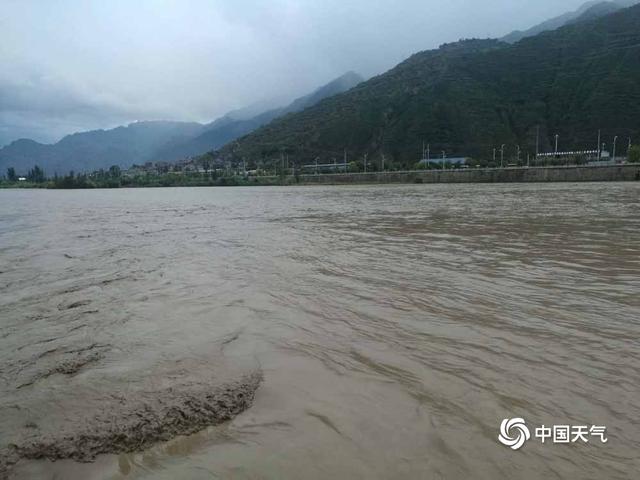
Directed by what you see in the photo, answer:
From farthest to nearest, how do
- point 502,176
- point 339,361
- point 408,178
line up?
point 408,178
point 502,176
point 339,361

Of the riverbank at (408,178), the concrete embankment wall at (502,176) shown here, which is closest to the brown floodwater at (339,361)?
the concrete embankment wall at (502,176)

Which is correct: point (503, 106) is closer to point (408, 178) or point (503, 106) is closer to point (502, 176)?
point (408, 178)

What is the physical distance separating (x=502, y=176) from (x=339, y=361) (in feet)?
313

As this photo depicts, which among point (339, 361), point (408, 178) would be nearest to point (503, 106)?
point (408, 178)

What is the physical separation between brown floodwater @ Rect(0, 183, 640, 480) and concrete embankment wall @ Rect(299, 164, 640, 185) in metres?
78.8

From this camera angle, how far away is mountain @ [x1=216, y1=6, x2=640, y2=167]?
470 ft

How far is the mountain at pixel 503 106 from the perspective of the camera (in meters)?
143

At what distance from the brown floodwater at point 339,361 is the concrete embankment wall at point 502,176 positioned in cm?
7881

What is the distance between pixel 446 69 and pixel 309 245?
202 m

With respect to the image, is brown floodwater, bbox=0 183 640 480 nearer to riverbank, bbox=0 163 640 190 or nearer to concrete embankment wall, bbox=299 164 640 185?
concrete embankment wall, bbox=299 164 640 185

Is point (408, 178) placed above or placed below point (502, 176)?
above

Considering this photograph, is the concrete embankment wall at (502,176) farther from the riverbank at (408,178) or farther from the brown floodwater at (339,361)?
the brown floodwater at (339,361)

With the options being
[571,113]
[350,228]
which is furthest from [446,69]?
[350,228]

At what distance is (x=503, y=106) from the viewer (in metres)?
164
